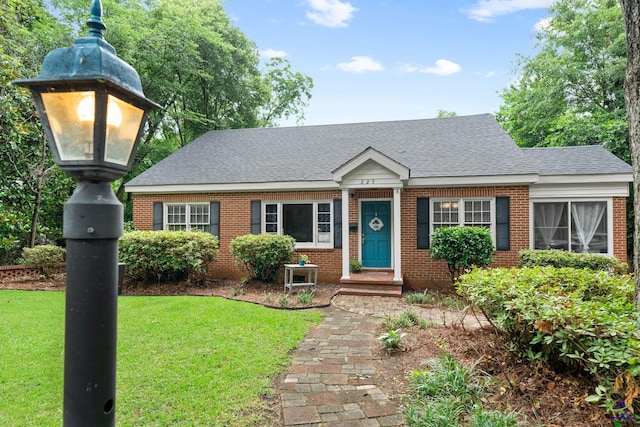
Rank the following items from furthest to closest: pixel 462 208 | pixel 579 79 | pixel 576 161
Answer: pixel 579 79, pixel 576 161, pixel 462 208

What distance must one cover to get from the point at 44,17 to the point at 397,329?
1746 centimetres

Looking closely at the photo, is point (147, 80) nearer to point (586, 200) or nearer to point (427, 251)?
point (427, 251)

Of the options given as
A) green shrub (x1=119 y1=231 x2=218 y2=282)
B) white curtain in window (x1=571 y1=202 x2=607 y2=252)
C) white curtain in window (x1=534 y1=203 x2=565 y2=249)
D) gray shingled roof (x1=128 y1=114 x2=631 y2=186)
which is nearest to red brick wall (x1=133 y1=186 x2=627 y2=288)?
white curtain in window (x1=571 y1=202 x2=607 y2=252)

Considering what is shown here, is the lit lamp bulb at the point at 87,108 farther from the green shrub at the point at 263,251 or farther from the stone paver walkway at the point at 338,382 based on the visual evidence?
the green shrub at the point at 263,251

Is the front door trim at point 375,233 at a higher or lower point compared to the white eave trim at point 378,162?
lower

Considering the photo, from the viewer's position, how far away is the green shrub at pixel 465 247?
802cm

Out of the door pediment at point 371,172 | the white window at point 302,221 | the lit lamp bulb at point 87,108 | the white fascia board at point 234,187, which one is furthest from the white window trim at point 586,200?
the lit lamp bulb at point 87,108

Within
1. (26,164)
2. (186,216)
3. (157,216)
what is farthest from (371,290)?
(26,164)

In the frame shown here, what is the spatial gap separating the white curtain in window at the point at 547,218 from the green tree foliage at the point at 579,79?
6026 mm

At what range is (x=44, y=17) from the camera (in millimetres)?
13398

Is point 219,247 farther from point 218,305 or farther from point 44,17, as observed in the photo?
point 44,17

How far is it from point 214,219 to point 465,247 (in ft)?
23.9

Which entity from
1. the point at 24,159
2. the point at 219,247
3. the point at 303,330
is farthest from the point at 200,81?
the point at 303,330

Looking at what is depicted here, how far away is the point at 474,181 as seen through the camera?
349 inches
